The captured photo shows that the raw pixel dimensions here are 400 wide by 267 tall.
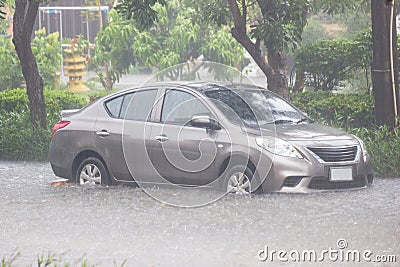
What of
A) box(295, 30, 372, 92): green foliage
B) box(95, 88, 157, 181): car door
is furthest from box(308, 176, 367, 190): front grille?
box(295, 30, 372, 92): green foliage

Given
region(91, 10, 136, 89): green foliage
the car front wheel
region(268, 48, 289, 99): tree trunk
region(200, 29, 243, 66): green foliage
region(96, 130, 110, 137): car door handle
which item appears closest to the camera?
the car front wheel

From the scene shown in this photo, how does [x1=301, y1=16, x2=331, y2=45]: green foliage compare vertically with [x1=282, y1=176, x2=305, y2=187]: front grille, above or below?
above

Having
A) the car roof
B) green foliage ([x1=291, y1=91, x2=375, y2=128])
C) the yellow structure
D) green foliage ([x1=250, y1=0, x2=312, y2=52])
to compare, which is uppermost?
green foliage ([x1=250, y1=0, x2=312, y2=52])

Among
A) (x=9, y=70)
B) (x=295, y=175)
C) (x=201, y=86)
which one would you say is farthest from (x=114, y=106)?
(x=9, y=70)

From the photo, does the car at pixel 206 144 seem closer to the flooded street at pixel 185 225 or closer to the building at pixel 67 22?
the flooded street at pixel 185 225

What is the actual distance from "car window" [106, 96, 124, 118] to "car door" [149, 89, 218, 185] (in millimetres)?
740

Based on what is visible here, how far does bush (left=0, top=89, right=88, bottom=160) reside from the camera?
18.3 m

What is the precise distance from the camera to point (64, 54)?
1331 inches

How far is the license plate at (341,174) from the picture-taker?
12727 mm

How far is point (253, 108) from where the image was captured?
13383 mm

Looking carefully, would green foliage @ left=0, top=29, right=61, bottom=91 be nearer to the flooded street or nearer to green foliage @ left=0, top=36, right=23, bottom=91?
green foliage @ left=0, top=36, right=23, bottom=91

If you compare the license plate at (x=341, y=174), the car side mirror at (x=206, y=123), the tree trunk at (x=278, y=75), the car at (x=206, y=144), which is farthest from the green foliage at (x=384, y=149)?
the car side mirror at (x=206, y=123)

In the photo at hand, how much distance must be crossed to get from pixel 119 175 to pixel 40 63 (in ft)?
51.8

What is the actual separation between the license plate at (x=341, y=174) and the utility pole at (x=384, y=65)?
11.3 feet
